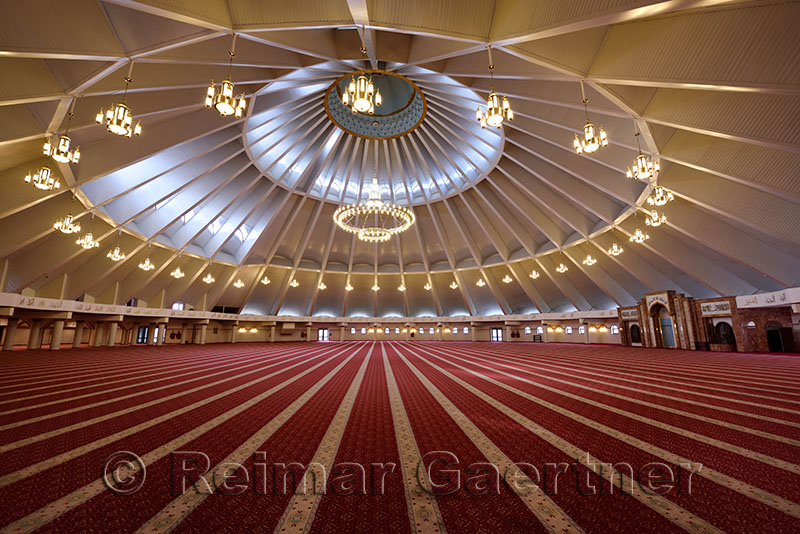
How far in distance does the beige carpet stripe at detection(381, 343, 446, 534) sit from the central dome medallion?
10.2 m

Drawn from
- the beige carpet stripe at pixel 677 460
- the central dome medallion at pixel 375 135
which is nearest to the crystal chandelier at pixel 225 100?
the central dome medallion at pixel 375 135

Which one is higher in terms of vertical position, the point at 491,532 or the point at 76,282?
the point at 76,282

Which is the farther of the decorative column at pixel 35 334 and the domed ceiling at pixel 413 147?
the decorative column at pixel 35 334

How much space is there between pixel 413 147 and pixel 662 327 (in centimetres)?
1699

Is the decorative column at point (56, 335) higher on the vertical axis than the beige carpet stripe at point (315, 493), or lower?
higher

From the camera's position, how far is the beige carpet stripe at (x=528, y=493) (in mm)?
1755

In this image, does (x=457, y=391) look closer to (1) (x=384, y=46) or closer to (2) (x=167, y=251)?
(1) (x=384, y=46)

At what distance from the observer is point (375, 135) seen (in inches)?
600

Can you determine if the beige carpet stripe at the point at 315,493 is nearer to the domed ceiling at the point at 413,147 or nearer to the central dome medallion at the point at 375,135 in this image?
the domed ceiling at the point at 413,147

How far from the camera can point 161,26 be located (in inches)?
266

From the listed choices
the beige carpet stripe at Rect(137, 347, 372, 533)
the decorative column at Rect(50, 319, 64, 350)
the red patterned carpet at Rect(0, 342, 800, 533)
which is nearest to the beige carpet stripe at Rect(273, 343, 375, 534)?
the red patterned carpet at Rect(0, 342, 800, 533)

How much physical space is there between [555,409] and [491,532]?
3005 millimetres

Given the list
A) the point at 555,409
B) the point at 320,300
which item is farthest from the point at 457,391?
A: the point at 320,300

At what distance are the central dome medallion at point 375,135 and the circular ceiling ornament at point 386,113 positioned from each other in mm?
41
